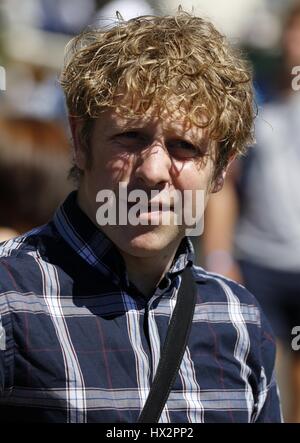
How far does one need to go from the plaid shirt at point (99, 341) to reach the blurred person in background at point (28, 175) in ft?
3.48

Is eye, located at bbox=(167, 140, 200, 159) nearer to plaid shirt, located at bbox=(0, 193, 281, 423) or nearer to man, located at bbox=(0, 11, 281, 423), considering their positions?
man, located at bbox=(0, 11, 281, 423)

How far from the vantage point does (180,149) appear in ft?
8.28

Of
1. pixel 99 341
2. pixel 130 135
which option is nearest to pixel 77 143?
pixel 130 135

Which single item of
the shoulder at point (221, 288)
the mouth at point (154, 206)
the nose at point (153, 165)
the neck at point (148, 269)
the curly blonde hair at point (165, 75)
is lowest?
the shoulder at point (221, 288)

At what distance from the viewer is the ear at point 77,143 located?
2.62 m

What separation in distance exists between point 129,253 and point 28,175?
1.22 meters

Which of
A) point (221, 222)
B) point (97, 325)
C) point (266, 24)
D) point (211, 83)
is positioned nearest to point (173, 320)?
point (97, 325)

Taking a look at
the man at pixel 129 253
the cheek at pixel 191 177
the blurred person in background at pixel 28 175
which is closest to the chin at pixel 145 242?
the man at pixel 129 253

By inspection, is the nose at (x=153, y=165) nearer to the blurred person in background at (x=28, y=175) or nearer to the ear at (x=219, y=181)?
the ear at (x=219, y=181)

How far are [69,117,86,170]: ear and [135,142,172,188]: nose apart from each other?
0.63 ft

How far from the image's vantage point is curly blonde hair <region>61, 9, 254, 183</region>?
98.0 inches

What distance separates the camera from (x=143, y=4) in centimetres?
639
